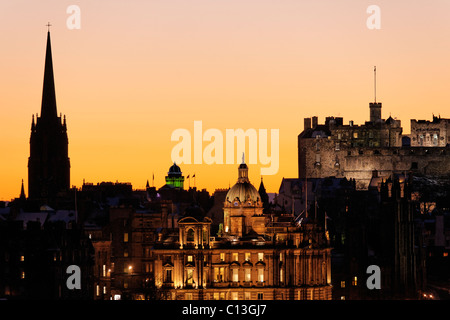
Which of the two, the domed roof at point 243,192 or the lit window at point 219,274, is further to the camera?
the domed roof at point 243,192

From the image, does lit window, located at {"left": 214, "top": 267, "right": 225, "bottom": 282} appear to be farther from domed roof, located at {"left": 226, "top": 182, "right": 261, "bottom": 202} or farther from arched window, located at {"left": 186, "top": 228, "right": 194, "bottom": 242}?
domed roof, located at {"left": 226, "top": 182, "right": 261, "bottom": 202}

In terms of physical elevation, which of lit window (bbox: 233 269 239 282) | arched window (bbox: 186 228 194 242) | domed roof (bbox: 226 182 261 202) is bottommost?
lit window (bbox: 233 269 239 282)

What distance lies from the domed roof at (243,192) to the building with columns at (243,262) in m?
4.77

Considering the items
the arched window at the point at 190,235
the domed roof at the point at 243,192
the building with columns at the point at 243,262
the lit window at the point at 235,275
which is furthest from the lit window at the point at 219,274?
the domed roof at the point at 243,192

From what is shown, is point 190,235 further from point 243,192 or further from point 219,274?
point 243,192

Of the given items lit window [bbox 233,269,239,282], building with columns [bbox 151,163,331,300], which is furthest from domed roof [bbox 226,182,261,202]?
lit window [bbox 233,269,239,282]

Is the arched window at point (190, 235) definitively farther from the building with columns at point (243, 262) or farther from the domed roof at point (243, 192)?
the domed roof at point (243, 192)

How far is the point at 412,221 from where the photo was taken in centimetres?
17012

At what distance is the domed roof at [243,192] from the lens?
165500 millimetres

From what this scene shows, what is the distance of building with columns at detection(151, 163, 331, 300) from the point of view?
510 feet

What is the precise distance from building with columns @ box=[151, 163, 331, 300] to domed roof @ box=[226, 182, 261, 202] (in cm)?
477
